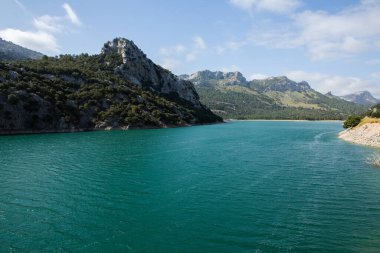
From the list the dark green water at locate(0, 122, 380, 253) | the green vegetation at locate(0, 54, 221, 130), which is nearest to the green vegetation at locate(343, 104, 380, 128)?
the dark green water at locate(0, 122, 380, 253)

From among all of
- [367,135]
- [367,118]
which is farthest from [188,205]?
[367,118]

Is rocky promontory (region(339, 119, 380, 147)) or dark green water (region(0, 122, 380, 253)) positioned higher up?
rocky promontory (region(339, 119, 380, 147))

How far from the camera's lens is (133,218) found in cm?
3516

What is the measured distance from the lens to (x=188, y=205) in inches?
1571

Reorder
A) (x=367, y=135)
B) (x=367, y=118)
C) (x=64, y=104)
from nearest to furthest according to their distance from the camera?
1. (x=367, y=135)
2. (x=367, y=118)
3. (x=64, y=104)

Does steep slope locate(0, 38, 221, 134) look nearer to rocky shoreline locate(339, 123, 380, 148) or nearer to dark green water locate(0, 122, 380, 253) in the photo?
dark green water locate(0, 122, 380, 253)

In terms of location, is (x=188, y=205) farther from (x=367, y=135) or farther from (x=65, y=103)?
(x=65, y=103)

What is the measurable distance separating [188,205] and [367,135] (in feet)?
289

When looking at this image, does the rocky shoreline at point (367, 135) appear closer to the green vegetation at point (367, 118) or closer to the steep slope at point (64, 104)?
the green vegetation at point (367, 118)

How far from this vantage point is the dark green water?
95.5 feet

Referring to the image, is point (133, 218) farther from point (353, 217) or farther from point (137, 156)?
point (137, 156)

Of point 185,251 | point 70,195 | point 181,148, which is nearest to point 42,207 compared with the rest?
point 70,195

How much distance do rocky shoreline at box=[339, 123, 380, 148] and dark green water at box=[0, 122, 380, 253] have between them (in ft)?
108

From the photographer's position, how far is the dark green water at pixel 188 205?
95.5ft
